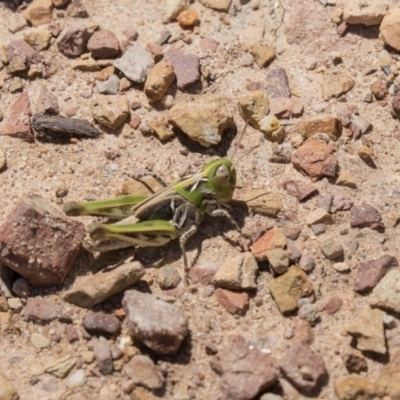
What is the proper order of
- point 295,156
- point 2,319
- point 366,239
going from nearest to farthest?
point 2,319 → point 366,239 → point 295,156

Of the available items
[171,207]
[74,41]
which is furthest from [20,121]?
[171,207]

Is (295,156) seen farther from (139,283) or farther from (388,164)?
(139,283)

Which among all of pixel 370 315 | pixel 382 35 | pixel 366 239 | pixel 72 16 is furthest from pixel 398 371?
pixel 72 16

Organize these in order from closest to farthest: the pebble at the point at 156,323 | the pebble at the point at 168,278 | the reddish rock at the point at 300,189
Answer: the pebble at the point at 156,323, the pebble at the point at 168,278, the reddish rock at the point at 300,189

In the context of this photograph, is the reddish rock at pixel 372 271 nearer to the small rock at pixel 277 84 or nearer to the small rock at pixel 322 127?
the small rock at pixel 322 127

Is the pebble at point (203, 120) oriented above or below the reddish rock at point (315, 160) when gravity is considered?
above

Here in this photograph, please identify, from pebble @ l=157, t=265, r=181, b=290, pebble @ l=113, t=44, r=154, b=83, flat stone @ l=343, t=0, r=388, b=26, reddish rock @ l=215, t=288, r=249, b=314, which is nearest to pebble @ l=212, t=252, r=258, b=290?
reddish rock @ l=215, t=288, r=249, b=314

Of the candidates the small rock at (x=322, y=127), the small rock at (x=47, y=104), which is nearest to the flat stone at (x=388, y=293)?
the small rock at (x=322, y=127)
